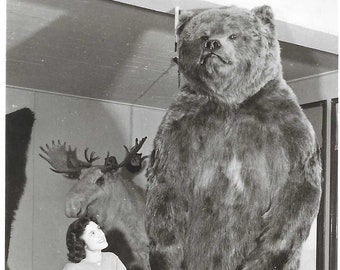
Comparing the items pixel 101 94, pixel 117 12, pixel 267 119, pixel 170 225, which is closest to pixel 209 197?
pixel 170 225

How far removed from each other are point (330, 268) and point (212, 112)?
2.44 feet

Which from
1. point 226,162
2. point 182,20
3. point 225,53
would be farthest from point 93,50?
point 226,162

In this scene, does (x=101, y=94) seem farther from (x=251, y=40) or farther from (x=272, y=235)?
(x=272, y=235)

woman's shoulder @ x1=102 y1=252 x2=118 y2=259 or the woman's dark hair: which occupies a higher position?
the woman's dark hair

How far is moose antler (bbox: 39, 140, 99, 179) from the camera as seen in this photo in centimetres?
206

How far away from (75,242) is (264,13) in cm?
98

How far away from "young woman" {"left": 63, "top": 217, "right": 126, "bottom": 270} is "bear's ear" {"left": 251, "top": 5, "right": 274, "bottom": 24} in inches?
34.3

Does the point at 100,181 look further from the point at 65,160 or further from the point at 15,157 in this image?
the point at 15,157

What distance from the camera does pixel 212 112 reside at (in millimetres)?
2307

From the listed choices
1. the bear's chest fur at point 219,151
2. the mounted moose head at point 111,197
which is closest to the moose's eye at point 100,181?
the mounted moose head at point 111,197

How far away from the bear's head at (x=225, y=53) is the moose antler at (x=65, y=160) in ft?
1.48

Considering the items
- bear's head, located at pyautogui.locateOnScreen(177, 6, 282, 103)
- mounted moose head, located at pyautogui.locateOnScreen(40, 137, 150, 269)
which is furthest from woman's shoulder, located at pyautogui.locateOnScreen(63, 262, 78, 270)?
bear's head, located at pyautogui.locateOnScreen(177, 6, 282, 103)

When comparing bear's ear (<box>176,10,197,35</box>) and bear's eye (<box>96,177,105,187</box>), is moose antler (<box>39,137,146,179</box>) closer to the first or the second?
bear's eye (<box>96,177,105,187</box>)

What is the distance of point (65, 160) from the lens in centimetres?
209
